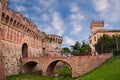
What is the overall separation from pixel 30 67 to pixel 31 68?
0.92m

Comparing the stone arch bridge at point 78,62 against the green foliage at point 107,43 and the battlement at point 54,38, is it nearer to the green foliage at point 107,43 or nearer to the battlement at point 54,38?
the green foliage at point 107,43

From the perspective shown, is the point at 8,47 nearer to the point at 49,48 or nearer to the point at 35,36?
the point at 35,36

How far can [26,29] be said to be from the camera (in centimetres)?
5078

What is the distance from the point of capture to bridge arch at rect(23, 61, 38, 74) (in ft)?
161

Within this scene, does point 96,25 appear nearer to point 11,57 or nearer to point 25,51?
point 25,51

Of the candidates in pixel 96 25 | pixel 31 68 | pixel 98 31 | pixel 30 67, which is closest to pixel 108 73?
pixel 30 67

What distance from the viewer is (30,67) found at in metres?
52.9

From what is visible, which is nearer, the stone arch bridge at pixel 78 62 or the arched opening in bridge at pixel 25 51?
the stone arch bridge at pixel 78 62

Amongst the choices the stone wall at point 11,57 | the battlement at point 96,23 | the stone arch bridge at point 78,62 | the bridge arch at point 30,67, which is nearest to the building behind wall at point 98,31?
the battlement at point 96,23

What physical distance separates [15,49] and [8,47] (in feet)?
11.2

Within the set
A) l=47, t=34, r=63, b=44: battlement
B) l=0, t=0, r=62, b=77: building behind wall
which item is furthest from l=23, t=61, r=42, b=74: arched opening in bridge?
l=47, t=34, r=63, b=44: battlement

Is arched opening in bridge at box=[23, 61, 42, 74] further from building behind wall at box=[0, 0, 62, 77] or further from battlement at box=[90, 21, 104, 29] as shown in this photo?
battlement at box=[90, 21, 104, 29]

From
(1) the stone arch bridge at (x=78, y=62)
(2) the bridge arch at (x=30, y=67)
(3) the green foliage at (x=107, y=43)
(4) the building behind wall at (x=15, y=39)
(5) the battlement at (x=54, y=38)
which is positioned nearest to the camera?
(4) the building behind wall at (x=15, y=39)

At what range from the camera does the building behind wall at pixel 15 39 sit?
39.3 metres
